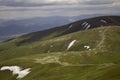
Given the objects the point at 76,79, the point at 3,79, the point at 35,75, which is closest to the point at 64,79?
the point at 76,79

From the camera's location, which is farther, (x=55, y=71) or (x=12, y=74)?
(x=12, y=74)

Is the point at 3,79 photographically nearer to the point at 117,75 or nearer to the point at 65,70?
the point at 65,70

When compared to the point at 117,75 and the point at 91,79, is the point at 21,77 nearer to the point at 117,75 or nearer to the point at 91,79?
the point at 91,79

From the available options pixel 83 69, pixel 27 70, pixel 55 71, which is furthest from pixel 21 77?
pixel 83 69

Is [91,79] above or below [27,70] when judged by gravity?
above

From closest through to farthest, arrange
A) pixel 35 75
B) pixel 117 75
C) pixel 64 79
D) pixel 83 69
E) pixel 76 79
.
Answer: pixel 117 75
pixel 76 79
pixel 64 79
pixel 83 69
pixel 35 75

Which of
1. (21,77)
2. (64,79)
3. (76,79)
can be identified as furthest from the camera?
(21,77)

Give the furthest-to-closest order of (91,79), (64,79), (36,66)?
(36,66), (64,79), (91,79)

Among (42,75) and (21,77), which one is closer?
(42,75)

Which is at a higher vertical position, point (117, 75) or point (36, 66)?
point (117, 75)

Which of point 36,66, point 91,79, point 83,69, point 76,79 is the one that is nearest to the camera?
point 91,79
